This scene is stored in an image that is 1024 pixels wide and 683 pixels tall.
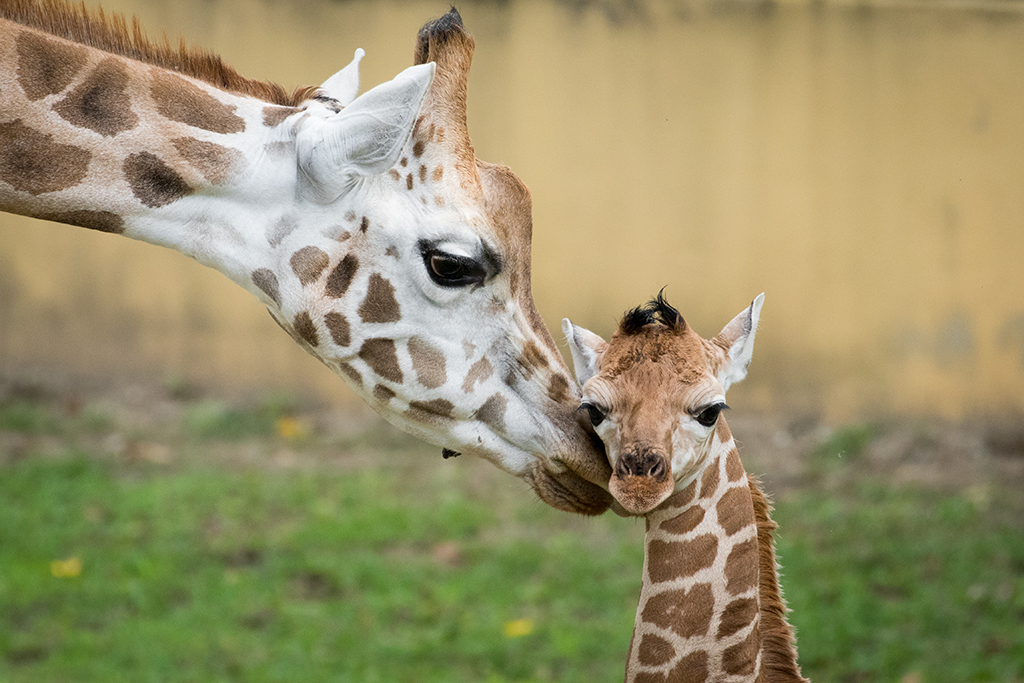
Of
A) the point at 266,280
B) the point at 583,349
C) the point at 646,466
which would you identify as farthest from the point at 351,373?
the point at 646,466

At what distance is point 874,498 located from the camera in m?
6.21

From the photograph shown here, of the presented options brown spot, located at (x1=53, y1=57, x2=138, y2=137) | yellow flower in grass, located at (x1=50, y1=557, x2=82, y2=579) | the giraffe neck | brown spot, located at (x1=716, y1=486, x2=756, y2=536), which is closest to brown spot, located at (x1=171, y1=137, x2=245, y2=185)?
the giraffe neck

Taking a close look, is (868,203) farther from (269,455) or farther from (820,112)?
(269,455)

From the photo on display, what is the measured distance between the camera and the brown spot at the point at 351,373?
2422mm

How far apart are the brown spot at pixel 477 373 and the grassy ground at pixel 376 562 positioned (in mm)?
2718

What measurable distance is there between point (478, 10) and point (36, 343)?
12.8 ft

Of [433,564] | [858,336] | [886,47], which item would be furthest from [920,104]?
[433,564]

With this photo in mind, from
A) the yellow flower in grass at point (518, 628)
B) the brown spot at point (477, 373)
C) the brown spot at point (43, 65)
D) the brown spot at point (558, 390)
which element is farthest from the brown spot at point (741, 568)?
the yellow flower in grass at point (518, 628)

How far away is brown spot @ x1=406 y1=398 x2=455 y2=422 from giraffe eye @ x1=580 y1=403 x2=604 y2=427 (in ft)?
1.06

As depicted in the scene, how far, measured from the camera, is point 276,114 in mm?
2389

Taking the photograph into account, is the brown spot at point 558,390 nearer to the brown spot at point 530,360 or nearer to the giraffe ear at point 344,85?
the brown spot at point 530,360

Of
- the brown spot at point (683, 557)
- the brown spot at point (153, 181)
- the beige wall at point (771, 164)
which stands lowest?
the brown spot at point (683, 557)

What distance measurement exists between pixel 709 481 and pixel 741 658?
0.41 meters

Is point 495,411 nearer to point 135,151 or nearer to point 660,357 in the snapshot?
point 660,357
